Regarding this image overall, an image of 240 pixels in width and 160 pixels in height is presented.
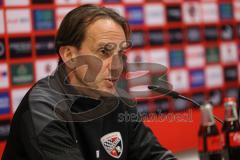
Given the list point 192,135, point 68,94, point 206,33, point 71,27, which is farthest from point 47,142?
point 206,33

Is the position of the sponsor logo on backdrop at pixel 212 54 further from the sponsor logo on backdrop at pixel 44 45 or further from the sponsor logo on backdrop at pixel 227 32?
the sponsor logo on backdrop at pixel 44 45

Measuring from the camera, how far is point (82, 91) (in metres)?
1.17

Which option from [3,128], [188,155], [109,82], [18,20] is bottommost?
[188,155]

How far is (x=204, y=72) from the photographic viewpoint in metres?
2.19

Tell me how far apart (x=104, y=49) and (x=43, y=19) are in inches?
29.0

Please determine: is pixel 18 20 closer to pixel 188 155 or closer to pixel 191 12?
pixel 191 12

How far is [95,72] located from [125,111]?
274 millimetres

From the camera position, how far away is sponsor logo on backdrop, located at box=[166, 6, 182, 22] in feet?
6.86

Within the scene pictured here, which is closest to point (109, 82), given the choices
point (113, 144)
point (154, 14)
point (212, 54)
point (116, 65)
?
point (116, 65)

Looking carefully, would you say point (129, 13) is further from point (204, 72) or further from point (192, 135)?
point (192, 135)

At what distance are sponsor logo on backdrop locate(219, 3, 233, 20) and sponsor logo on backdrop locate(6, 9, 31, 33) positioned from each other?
113 cm

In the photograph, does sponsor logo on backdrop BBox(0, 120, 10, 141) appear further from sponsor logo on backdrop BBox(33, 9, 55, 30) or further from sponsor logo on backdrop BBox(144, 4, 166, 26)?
sponsor logo on backdrop BBox(144, 4, 166, 26)

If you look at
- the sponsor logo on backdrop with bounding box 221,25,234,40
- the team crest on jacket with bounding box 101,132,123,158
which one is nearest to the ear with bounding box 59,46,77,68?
the team crest on jacket with bounding box 101,132,123,158

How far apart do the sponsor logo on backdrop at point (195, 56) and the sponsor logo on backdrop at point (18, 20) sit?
2.90ft
